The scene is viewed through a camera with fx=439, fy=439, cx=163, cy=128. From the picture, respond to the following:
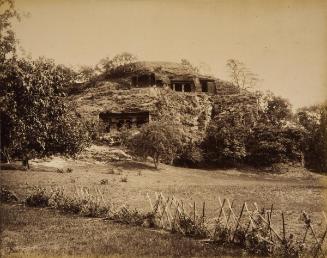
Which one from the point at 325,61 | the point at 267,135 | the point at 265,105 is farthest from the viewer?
the point at 265,105

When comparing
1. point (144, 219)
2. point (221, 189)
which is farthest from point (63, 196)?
point (221, 189)

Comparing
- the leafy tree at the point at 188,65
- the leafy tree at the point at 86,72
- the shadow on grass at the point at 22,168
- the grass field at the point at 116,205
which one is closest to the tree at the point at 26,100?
the grass field at the point at 116,205

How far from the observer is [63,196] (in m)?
17.6

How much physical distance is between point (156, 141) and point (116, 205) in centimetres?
1982

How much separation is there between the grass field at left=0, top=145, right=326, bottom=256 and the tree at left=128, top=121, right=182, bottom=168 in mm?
1231

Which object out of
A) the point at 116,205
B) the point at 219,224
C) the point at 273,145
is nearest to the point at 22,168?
the point at 116,205

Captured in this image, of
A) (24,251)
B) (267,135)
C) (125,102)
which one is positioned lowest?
(24,251)

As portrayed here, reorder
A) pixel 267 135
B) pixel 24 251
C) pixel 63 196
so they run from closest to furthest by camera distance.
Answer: pixel 24 251 < pixel 63 196 < pixel 267 135

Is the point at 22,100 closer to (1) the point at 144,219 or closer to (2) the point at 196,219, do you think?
(1) the point at 144,219

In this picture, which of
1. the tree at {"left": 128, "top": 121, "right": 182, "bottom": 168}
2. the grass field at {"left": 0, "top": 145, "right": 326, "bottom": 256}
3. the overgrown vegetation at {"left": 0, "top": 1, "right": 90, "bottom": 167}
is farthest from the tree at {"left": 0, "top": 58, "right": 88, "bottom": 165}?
the tree at {"left": 128, "top": 121, "right": 182, "bottom": 168}

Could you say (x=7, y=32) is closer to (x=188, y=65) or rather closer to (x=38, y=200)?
(x=38, y=200)

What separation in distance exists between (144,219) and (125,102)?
33792 mm

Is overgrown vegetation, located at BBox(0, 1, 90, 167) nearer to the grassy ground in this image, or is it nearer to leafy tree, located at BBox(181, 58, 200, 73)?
the grassy ground

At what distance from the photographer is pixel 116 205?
693 inches
